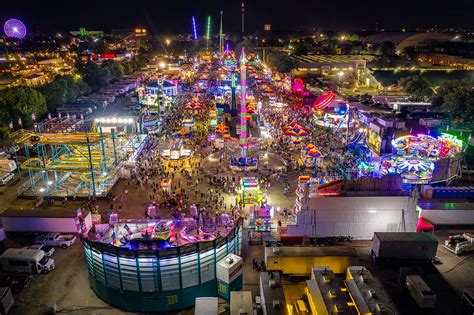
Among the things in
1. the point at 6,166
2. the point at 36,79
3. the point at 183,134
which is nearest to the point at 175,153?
the point at 183,134

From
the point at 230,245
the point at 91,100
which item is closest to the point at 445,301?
Result: the point at 230,245

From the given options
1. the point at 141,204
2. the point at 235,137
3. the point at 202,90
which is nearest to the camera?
the point at 141,204

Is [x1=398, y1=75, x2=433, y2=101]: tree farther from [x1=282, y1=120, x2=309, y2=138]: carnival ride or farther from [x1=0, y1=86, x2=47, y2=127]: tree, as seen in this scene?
[x1=0, y1=86, x2=47, y2=127]: tree

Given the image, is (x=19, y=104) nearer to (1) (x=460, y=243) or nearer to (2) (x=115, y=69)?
(2) (x=115, y=69)

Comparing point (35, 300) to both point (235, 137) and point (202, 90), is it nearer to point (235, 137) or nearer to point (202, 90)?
point (235, 137)

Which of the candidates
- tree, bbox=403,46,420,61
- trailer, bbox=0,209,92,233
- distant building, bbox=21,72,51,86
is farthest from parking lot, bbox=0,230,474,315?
tree, bbox=403,46,420,61

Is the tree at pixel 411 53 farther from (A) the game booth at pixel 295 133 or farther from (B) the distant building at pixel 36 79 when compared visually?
(B) the distant building at pixel 36 79
